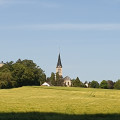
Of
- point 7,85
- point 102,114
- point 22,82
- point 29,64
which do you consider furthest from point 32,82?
point 102,114

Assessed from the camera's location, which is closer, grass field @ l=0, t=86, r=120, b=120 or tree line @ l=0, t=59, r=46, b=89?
grass field @ l=0, t=86, r=120, b=120

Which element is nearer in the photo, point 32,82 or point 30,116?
point 30,116

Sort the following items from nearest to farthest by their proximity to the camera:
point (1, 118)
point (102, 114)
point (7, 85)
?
point (1, 118)
point (102, 114)
point (7, 85)

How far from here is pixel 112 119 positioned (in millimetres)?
21906

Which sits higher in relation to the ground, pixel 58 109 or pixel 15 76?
pixel 15 76

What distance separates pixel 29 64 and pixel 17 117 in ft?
478

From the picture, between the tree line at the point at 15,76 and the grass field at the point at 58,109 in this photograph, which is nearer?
the grass field at the point at 58,109

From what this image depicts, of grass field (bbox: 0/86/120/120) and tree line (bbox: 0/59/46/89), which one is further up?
tree line (bbox: 0/59/46/89)

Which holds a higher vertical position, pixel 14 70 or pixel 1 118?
pixel 14 70

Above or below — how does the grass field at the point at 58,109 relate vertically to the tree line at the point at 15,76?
below

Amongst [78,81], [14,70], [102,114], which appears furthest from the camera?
[78,81]

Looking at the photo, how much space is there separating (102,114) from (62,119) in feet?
15.8

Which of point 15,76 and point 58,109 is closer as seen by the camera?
point 58,109

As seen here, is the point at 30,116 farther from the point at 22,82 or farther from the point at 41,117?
the point at 22,82
